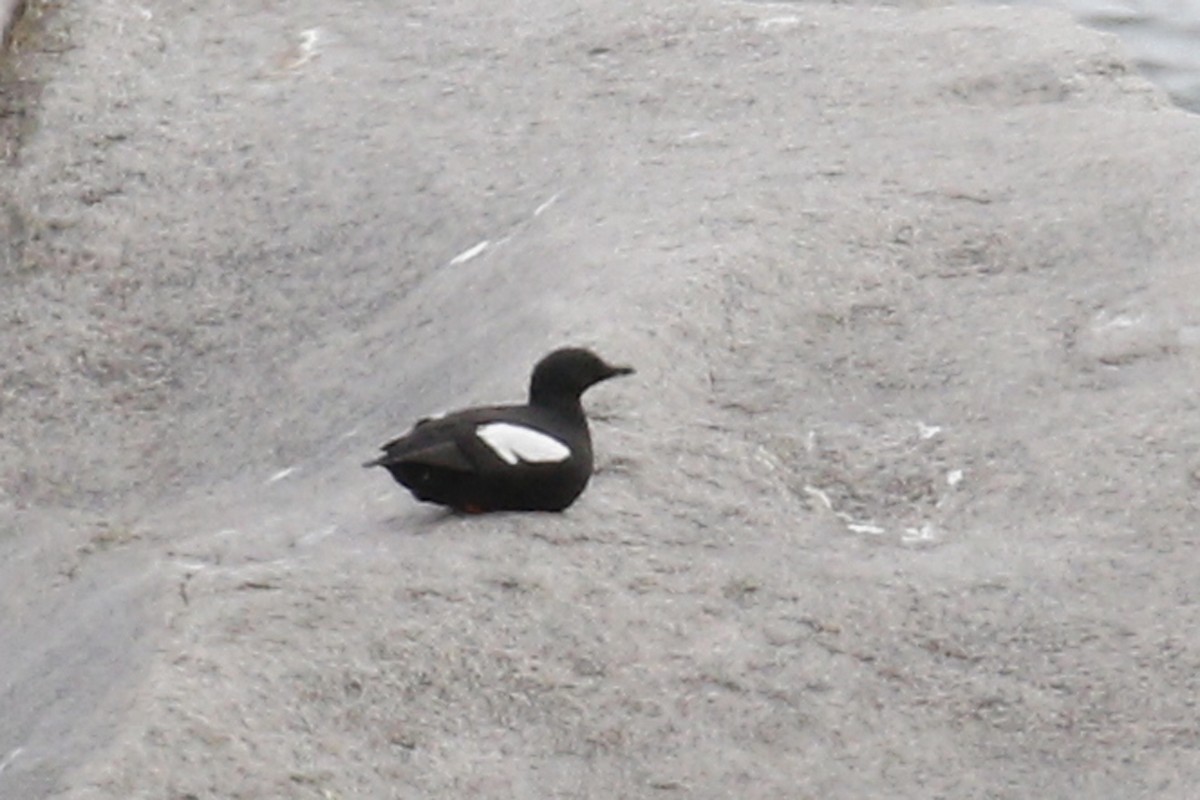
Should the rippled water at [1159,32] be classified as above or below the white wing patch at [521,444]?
below

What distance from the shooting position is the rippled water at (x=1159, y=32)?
1172 centimetres

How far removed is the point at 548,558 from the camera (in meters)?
4.95

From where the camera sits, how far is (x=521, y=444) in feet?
16.6

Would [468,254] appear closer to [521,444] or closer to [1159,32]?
[521,444]

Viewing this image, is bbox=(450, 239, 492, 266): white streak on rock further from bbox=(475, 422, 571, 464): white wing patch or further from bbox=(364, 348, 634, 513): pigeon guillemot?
bbox=(475, 422, 571, 464): white wing patch

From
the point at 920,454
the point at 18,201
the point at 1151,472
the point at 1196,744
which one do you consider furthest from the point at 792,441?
the point at 18,201

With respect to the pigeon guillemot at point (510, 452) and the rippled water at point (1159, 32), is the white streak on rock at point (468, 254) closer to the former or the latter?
the pigeon guillemot at point (510, 452)

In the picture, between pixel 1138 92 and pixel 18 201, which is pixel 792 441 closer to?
pixel 1138 92

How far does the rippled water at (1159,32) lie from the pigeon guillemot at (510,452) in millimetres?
6823

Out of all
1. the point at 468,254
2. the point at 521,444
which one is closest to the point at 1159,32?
the point at 468,254

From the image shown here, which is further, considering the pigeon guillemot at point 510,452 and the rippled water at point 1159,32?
the rippled water at point 1159,32

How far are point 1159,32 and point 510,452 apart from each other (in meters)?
8.02

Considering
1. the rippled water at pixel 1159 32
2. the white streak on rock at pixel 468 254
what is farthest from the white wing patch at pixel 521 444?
the rippled water at pixel 1159 32

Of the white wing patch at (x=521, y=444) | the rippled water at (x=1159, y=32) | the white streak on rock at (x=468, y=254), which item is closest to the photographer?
the white wing patch at (x=521, y=444)
